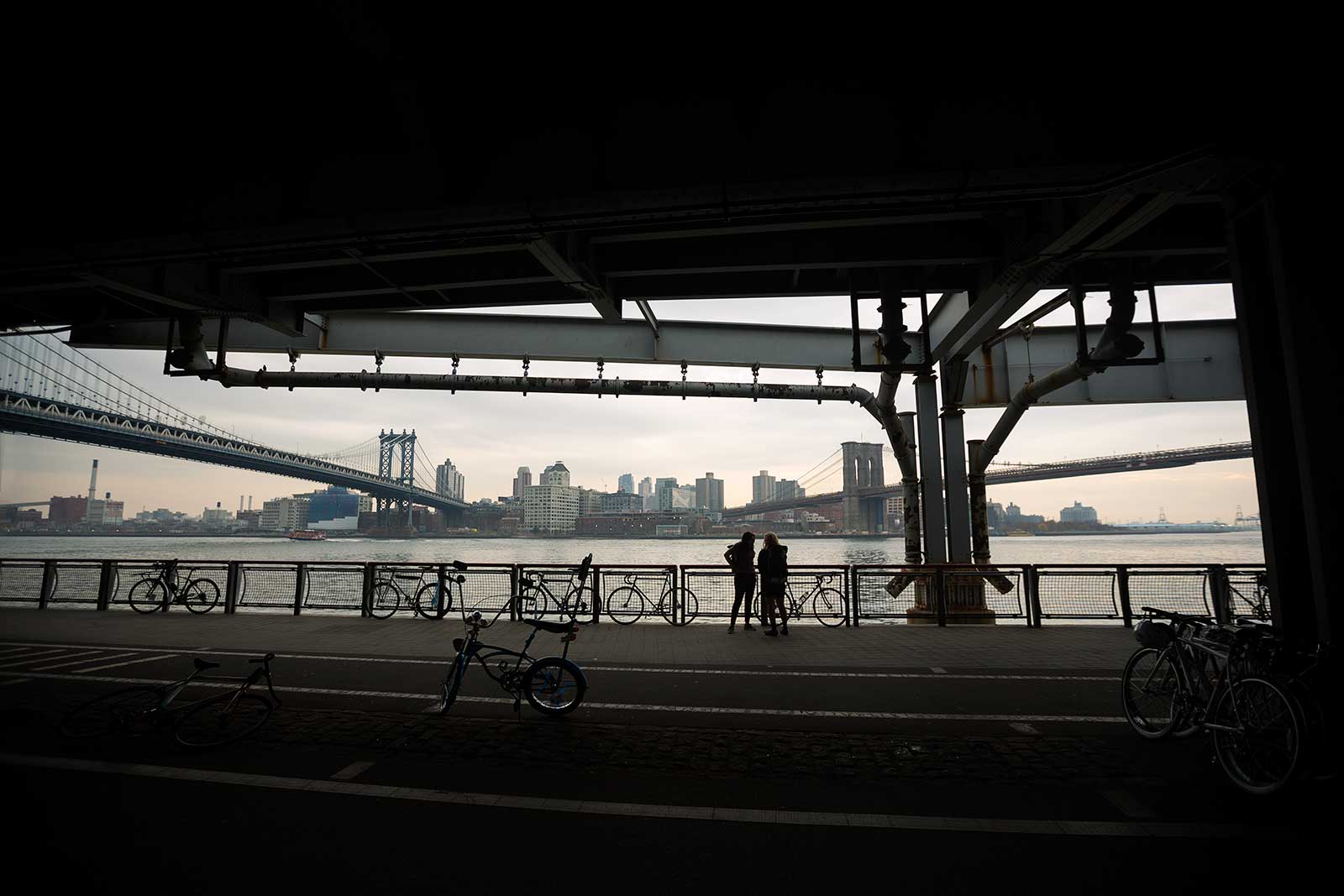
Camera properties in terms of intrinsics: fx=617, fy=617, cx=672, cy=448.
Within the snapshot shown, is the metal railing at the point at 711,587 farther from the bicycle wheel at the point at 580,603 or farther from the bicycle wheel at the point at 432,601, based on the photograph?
the bicycle wheel at the point at 432,601

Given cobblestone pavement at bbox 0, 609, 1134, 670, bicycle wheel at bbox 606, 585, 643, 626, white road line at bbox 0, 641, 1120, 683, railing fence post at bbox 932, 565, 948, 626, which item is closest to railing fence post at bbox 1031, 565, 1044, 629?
cobblestone pavement at bbox 0, 609, 1134, 670

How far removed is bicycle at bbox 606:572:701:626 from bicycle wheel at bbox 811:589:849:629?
2337 millimetres

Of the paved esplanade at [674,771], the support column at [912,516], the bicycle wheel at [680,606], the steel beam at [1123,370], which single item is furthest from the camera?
the support column at [912,516]

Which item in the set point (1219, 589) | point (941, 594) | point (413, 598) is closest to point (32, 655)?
point (413, 598)

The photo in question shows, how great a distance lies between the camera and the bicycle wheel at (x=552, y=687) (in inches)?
234

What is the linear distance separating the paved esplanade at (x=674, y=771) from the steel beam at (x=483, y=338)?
701 centimetres

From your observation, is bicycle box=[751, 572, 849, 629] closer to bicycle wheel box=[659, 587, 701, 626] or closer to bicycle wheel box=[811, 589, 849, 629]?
bicycle wheel box=[811, 589, 849, 629]

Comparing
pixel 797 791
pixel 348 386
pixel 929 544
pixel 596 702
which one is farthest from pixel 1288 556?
pixel 348 386

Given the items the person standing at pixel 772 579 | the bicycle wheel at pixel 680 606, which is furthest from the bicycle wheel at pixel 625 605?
the person standing at pixel 772 579

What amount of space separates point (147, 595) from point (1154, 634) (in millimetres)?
17549

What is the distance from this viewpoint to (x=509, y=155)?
18.0 ft

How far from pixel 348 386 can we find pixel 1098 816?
14872 millimetres

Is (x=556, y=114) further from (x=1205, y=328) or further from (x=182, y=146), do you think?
(x=1205, y=328)

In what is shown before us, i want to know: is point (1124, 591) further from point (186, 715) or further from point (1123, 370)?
point (186, 715)
